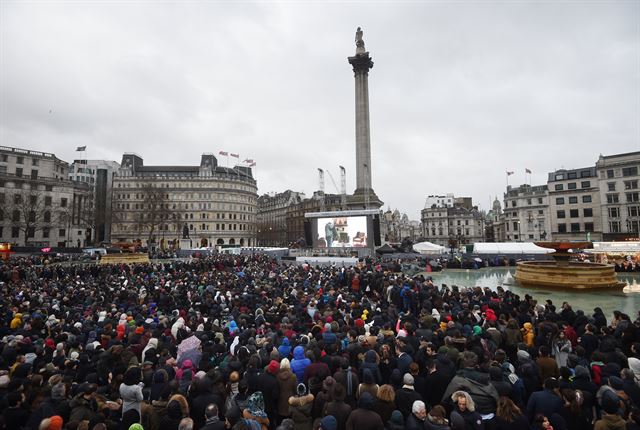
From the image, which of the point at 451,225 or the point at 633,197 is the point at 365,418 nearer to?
the point at 633,197

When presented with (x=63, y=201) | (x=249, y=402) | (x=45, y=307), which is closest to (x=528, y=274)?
(x=249, y=402)

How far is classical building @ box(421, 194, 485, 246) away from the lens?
108 m

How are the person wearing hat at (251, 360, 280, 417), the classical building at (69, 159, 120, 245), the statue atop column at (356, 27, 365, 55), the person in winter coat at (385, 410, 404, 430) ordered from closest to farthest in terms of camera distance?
the person in winter coat at (385, 410, 404, 430)
the person wearing hat at (251, 360, 280, 417)
the statue atop column at (356, 27, 365, 55)
the classical building at (69, 159, 120, 245)

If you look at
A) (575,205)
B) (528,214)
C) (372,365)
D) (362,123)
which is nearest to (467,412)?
(372,365)

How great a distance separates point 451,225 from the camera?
10988 cm

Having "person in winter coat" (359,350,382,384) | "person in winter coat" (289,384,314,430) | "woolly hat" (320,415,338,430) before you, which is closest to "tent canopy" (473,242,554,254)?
"person in winter coat" (359,350,382,384)

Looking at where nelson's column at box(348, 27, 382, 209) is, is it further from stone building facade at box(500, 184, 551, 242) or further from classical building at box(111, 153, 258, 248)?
classical building at box(111, 153, 258, 248)

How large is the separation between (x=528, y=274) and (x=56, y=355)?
80.1 feet

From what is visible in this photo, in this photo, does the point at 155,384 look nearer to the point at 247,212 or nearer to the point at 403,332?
the point at 403,332

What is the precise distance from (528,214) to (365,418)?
8829cm

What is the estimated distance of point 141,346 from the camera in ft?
25.8

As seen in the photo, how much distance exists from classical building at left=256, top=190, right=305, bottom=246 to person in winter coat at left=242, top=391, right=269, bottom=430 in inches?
4502

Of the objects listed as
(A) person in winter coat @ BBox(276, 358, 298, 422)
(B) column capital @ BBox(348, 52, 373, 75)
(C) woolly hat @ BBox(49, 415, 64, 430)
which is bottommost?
(A) person in winter coat @ BBox(276, 358, 298, 422)

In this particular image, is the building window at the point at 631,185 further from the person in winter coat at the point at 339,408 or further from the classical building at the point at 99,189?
the classical building at the point at 99,189
